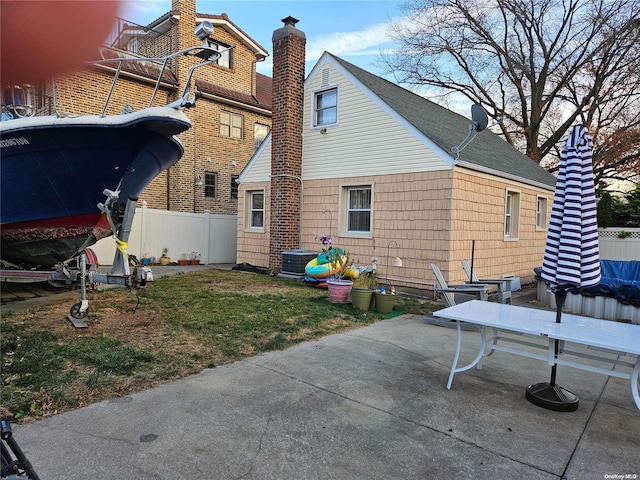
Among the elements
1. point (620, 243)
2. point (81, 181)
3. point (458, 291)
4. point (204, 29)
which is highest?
point (204, 29)

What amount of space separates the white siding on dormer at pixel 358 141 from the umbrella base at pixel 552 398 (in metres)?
6.02

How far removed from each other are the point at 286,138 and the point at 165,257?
581 centimetres

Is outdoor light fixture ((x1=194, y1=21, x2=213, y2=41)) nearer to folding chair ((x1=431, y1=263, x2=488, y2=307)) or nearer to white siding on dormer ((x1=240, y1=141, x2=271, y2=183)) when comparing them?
folding chair ((x1=431, y1=263, x2=488, y2=307))

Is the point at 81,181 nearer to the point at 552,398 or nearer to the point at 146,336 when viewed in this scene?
the point at 146,336

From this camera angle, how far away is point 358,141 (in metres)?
10.8

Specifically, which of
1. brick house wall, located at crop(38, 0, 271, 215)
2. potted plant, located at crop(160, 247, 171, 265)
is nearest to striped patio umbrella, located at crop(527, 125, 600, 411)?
potted plant, located at crop(160, 247, 171, 265)

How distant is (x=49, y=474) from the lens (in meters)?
2.60

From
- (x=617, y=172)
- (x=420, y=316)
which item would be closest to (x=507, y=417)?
(x=420, y=316)

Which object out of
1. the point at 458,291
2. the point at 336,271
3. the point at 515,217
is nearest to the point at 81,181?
the point at 336,271

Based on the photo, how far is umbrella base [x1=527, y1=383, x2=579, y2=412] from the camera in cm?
372

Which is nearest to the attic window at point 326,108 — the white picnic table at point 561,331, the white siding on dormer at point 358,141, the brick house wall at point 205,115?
the white siding on dormer at point 358,141

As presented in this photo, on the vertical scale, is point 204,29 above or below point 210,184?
above

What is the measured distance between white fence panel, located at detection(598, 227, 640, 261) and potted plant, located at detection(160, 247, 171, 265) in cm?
1599

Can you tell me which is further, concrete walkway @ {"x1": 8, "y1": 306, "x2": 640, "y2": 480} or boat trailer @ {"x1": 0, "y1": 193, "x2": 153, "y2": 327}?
boat trailer @ {"x1": 0, "y1": 193, "x2": 153, "y2": 327}
